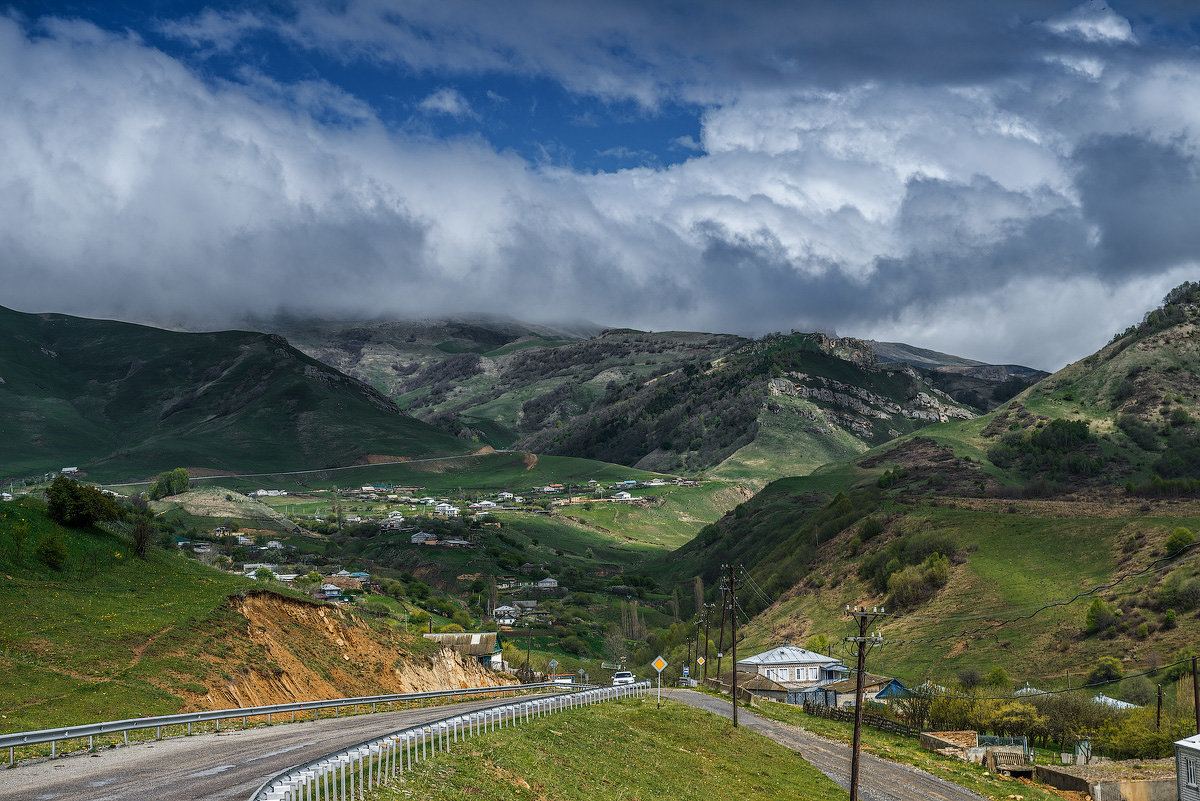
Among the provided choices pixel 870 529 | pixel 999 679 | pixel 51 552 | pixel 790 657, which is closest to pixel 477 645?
pixel 790 657

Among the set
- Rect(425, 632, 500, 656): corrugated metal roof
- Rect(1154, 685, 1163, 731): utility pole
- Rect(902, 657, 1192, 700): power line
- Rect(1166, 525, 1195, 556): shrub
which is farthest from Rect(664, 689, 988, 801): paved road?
Rect(1166, 525, 1195, 556): shrub

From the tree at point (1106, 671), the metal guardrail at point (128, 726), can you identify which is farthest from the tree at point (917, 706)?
the metal guardrail at point (128, 726)

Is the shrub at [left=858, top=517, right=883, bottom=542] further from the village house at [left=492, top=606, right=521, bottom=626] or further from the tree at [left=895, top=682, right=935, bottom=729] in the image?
the tree at [left=895, top=682, right=935, bottom=729]

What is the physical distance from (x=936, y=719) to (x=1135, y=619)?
3264 centimetres

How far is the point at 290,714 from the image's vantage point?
49.4 metres

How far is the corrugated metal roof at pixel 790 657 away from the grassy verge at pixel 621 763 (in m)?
47.0

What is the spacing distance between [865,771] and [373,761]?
1802 inches

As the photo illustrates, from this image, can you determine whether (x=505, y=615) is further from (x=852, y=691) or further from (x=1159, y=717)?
(x=1159, y=717)

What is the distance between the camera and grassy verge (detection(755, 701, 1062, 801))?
2317 inches

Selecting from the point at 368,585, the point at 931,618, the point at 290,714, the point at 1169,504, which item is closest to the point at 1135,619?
the point at 931,618

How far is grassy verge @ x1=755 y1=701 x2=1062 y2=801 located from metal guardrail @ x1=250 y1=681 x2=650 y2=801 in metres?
36.3

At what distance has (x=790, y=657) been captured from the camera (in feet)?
365

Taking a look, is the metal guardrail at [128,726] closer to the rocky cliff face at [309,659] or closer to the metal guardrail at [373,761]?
the rocky cliff face at [309,659]

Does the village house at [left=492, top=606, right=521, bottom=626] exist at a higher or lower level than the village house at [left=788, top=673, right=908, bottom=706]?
lower
